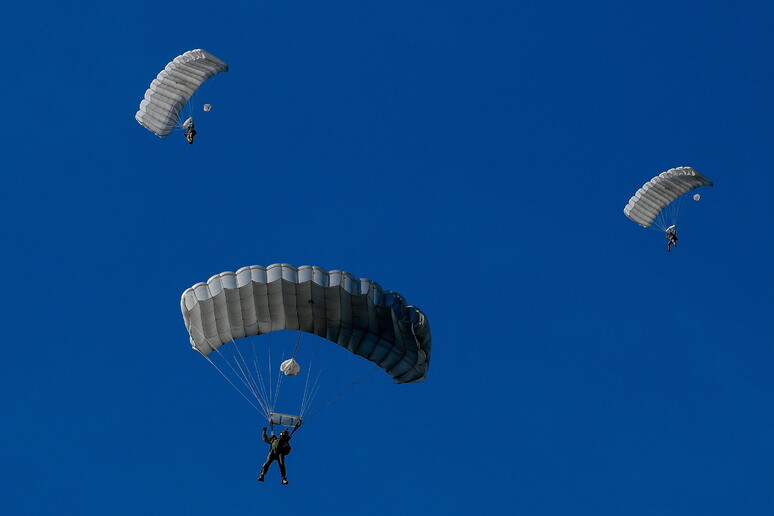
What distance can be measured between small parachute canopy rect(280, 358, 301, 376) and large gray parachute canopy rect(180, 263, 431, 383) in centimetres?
85

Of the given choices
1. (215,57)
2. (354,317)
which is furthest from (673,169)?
(354,317)

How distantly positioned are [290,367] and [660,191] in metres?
17.1

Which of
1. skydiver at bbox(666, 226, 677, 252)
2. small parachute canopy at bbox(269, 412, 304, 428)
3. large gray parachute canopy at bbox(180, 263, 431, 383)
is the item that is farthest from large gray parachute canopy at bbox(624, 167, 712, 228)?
small parachute canopy at bbox(269, 412, 304, 428)

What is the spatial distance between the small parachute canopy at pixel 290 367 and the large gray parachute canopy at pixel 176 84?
11907 mm

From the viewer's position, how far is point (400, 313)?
28.0 meters

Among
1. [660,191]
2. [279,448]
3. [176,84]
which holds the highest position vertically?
[660,191]

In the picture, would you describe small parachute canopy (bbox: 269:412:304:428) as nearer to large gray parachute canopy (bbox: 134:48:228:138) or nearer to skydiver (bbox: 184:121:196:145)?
large gray parachute canopy (bbox: 134:48:228:138)

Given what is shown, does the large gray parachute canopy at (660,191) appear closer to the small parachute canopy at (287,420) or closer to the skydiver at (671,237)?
the skydiver at (671,237)

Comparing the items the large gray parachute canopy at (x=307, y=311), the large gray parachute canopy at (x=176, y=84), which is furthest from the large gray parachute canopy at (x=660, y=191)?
the large gray parachute canopy at (x=307, y=311)

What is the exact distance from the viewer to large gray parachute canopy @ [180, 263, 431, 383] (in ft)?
91.5

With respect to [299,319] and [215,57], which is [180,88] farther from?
[299,319]

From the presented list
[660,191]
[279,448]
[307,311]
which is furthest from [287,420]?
[660,191]

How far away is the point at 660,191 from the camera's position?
42.2 metres

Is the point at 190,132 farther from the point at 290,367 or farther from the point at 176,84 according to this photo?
the point at 290,367
